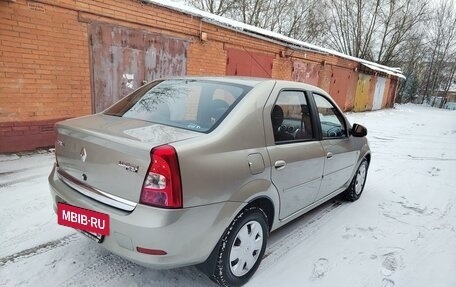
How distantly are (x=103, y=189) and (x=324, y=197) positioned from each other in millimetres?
2372

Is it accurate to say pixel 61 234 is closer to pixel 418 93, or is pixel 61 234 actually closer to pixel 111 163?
pixel 111 163

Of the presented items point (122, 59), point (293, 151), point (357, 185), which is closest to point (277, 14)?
point (122, 59)

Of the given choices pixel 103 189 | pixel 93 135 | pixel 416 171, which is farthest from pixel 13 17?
pixel 416 171

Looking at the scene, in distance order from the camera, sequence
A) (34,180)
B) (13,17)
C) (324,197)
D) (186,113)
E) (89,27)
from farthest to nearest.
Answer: (89,27) → (13,17) → (34,180) → (324,197) → (186,113)

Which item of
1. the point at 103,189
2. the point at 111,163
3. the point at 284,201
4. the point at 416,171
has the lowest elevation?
the point at 416,171

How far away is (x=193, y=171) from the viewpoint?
75.0 inches

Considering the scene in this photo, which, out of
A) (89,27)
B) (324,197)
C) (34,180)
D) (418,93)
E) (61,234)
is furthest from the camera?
(418,93)

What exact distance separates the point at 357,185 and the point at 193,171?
10.4ft

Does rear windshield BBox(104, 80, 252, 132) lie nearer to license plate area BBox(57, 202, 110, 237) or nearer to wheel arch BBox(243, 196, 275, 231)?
wheel arch BBox(243, 196, 275, 231)

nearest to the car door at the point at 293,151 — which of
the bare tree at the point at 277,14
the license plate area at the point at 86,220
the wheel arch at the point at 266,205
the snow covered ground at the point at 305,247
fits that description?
the wheel arch at the point at 266,205

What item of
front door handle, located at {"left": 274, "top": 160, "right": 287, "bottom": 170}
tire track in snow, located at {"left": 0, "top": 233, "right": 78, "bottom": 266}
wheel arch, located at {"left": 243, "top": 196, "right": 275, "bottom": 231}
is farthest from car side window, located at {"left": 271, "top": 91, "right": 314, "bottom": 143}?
tire track in snow, located at {"left": 0, "top": 233, "right": 78, "bottom": 266}

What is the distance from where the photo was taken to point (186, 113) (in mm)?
2424

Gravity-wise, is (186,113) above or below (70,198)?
above

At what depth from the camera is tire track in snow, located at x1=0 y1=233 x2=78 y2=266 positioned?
2.53m
